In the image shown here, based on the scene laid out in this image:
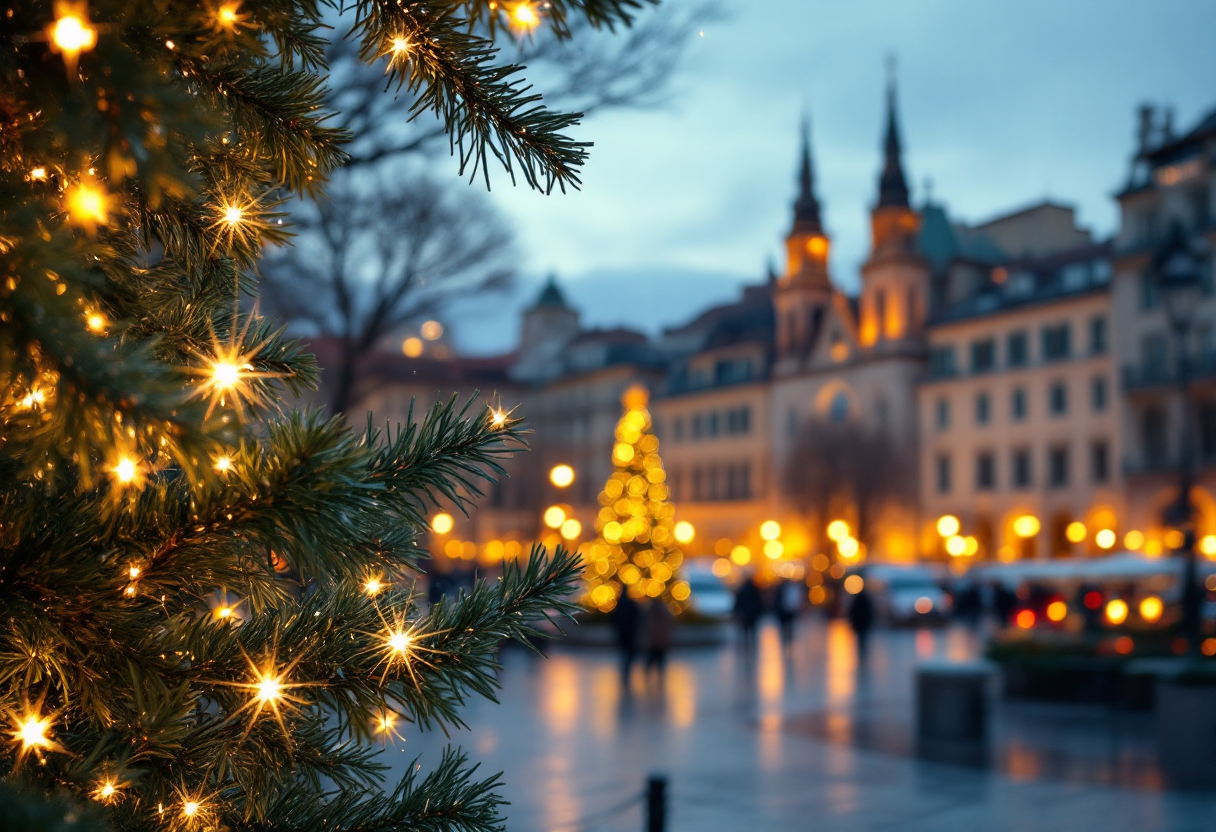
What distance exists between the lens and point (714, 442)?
82.1 meters

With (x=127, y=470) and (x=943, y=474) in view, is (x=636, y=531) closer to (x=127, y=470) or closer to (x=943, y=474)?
(x=127, y=470)

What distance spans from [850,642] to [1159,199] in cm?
2634

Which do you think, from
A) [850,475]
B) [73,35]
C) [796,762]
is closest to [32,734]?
[73,35]

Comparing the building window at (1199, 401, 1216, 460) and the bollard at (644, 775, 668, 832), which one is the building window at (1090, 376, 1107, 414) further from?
the bollard at (644, 775, 668, 832)

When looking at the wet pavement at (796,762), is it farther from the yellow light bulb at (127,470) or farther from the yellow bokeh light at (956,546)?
the yellow bokeh light at (956,546)

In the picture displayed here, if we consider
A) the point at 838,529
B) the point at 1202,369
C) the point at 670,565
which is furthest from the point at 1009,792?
the point at 838,529

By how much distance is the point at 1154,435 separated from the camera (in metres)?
53.6

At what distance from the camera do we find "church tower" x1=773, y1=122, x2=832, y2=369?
7544cm

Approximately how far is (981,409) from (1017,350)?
3439 millimetres

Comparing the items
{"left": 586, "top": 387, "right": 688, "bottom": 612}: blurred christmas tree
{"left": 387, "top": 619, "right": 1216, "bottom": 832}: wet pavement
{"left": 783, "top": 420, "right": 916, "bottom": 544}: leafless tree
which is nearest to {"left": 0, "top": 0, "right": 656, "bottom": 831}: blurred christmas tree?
{"left": 387, "top": 619, "right": 1216, "bottom": 832}: wet pavement

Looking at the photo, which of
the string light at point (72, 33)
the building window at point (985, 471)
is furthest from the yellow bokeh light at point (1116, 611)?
the building window at point (985, 471)

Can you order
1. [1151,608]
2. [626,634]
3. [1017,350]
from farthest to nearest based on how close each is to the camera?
1. [1017,350]
2. [1151,608]
3. [626,634]

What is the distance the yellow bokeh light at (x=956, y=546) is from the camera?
6247 centimetres

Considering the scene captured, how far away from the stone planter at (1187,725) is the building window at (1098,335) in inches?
1887
